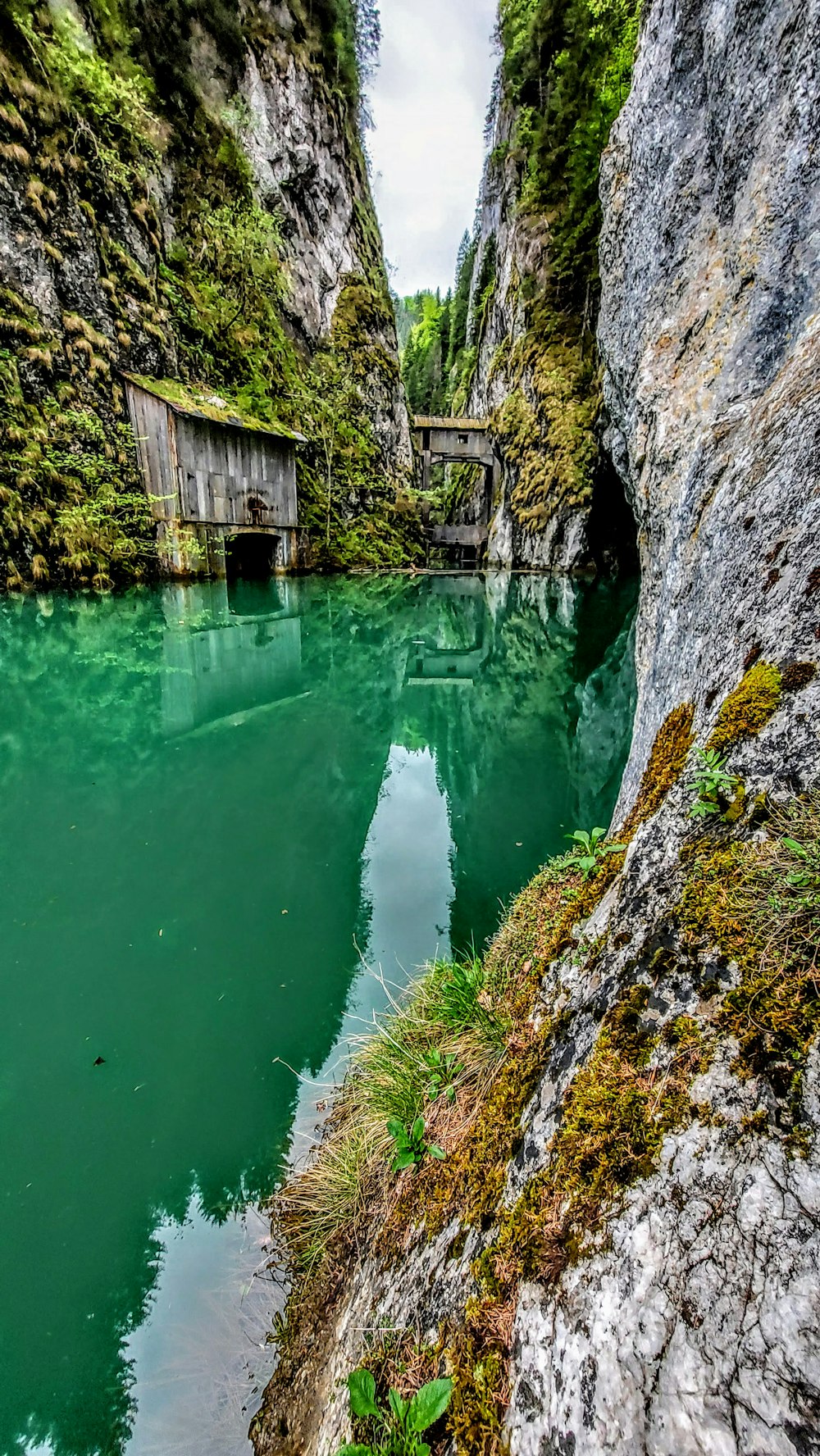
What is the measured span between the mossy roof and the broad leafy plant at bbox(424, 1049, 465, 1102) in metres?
17.8

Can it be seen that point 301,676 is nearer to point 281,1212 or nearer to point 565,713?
point 565,713

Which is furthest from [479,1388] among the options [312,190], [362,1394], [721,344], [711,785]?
[312,190]

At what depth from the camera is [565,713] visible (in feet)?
29.6

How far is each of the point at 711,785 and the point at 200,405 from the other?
765 inches

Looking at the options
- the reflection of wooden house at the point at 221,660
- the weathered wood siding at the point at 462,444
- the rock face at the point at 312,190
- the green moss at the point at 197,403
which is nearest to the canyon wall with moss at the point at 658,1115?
the reflection of wooden house at the point at 221,660

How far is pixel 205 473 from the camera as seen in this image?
57.1ft

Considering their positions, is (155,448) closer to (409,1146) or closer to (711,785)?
(409,1146)

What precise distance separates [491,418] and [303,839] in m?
29.0

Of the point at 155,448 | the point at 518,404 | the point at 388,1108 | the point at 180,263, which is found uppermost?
the point at 180,263

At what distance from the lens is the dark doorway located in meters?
23.2

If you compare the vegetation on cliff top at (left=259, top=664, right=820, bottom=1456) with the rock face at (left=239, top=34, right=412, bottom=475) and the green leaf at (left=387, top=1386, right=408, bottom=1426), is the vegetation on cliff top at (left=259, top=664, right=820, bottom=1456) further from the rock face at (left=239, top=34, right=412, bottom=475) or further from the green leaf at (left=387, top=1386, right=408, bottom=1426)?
the rock face at (left=239, top=34, right=412, bottom=475)

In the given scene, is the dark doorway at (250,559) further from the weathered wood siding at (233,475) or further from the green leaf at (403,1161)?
the green leaf at (403,1161)

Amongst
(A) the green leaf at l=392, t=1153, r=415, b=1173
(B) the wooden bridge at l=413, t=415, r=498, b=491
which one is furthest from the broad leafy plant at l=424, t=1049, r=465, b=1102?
(B) the wooden bridge at l=413, t=415, r=498, b=491

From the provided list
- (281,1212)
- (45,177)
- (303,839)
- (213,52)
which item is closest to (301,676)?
(303,839)
